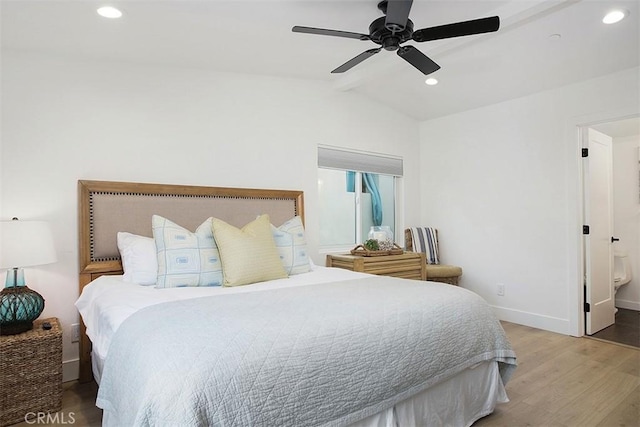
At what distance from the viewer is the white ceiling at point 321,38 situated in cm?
231

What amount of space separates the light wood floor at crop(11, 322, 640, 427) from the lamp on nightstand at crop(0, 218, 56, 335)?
1.93 ft

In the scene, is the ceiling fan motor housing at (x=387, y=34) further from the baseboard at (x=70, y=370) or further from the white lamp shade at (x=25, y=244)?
the baseboard at (x=70, y=370)

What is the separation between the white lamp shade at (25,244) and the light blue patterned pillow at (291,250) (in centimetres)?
→ 150

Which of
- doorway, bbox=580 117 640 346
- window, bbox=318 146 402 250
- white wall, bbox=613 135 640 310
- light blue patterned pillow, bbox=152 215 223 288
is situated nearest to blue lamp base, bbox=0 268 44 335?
light blue patterned pillow, bbox=152 215 223 288

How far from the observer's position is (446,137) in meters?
4.78

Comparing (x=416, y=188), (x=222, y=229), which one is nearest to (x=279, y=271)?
(x=222, y=229)

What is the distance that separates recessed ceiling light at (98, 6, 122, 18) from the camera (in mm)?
2191

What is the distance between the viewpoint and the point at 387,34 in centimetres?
226

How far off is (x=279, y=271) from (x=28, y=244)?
1537 millimetres

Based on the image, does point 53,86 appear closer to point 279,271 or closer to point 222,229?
point 222,229

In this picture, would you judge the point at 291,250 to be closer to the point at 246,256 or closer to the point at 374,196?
the point at 246,256

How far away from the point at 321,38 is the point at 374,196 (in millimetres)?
2259

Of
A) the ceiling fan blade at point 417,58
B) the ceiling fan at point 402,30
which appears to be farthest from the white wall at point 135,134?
the ceiling fan blade at point 417,58

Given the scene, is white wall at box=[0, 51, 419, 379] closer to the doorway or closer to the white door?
the white door
